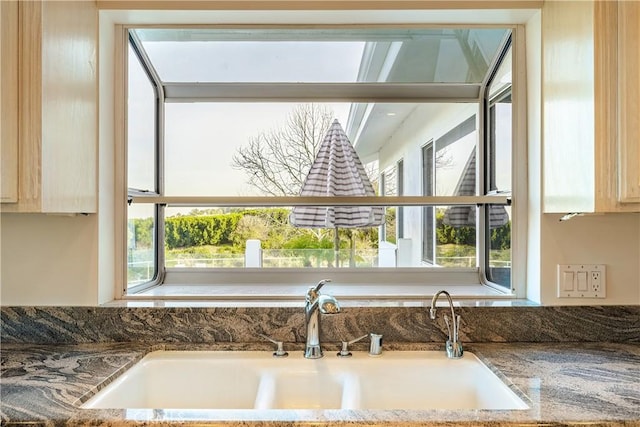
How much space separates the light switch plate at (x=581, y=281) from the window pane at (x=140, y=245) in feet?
5.25

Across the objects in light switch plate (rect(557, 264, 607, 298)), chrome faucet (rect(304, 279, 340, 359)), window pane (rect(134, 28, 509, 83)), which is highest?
window pane (rect(134, 28, 509, 83))

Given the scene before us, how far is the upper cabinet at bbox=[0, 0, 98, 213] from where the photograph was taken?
111 cm

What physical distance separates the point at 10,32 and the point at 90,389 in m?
0.97

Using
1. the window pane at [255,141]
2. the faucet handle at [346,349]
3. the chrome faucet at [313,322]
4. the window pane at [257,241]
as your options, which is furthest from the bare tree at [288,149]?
the faucet handle at [346,349]

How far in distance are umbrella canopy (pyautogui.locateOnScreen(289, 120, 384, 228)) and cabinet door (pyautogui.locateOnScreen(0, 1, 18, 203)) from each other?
1014 millimetres

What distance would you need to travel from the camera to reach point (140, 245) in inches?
67.8

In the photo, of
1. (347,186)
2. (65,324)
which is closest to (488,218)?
(347,186)

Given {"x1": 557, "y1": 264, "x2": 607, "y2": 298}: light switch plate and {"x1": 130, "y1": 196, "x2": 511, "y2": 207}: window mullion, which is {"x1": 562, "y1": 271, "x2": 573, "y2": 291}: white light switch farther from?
{"x1": 130, "y1": 196, "x2": 511, "y2": 207}: window mullion

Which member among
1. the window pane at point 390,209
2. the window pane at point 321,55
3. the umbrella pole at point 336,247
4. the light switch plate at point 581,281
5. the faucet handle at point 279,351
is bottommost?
the faucet handle at point 279,351

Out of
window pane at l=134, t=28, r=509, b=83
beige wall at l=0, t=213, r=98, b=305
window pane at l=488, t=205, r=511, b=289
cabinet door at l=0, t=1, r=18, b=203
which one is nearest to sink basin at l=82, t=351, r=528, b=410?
beige wall at l=0, t=213, r=98, b=305

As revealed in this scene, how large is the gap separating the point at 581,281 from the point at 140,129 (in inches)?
70.2

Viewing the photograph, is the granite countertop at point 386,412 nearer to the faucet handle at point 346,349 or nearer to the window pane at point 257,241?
the faucet handle at point 346,349

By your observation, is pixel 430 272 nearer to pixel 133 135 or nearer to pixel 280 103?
pixel 280 103

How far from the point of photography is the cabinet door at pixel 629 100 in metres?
1.09
